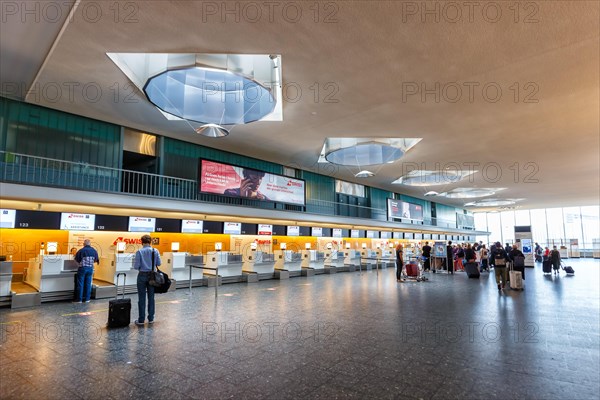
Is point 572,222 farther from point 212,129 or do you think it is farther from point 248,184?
point 212,129

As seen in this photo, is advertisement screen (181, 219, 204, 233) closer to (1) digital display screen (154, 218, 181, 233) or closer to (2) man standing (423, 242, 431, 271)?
(1) digital display screen (154, 218, 181, 233)

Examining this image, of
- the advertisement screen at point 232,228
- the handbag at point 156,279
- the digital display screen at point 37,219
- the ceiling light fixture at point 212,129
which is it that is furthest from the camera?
the advertisement screen at point 232,228

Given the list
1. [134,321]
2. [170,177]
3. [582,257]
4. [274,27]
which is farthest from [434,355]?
[582,257]

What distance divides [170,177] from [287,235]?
6548mm

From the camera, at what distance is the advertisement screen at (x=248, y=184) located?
1175cm

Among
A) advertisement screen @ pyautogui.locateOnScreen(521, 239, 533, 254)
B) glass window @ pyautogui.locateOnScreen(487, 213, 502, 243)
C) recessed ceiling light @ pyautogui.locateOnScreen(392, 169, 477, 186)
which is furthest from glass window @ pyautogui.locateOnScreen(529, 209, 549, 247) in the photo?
recessed ceiling light @ pyautogui.locateOnScreen(392, 169, 477, 186)

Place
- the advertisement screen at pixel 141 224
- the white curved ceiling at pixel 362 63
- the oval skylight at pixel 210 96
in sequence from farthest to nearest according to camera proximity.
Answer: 1. the advertisement screen at pixel 141 224
2. the oval skylight at pixel 210 96
3. the white curved ceiling at pixel 362 63

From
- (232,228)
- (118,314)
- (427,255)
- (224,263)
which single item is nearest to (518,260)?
(427,255)

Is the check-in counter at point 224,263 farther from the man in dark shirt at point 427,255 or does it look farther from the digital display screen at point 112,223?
the man in dark shirt at point 427,255

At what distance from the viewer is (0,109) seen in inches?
338

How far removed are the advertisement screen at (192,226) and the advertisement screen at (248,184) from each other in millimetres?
1582

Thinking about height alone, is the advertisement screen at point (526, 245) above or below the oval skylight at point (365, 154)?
below

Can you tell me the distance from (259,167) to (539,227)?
36.3 metres

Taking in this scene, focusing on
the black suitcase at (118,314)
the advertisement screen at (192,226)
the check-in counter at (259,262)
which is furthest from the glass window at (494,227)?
the black suitcase at (118,314)
